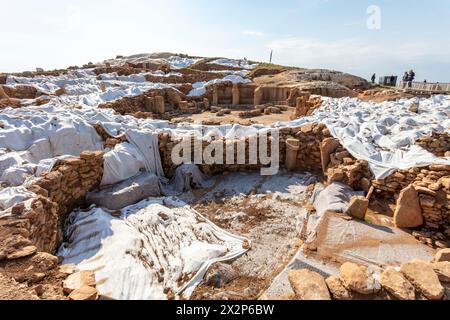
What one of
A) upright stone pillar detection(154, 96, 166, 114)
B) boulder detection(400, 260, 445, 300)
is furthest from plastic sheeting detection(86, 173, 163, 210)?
upright stone pillar detection(154, 96, 166, 114)

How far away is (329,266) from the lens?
366 centimetres

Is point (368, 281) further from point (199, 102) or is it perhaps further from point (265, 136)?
point (199, 102)

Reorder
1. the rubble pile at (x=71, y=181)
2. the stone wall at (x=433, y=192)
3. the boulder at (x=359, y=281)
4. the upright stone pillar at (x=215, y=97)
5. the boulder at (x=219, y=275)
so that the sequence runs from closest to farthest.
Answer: the boulder at (x=359, y=281), the boulder at (x=219, y=275), the stone wall at (x=433, y=192), the rubble pile at (x=71, y=181), the upright stone pillar at (x=215, y=97)

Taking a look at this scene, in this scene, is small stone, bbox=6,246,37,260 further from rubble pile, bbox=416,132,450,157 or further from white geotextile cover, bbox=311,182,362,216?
rubble pile, bbox=416,132,450,157

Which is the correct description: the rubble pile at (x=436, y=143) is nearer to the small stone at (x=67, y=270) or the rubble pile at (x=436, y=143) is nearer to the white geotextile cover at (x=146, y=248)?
the white geotextile cover at (x=146, y=248)

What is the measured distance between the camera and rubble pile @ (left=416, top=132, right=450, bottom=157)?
6.39m

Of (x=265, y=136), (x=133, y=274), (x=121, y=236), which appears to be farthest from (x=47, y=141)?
(x=265, y=136)

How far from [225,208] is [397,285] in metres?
3.85

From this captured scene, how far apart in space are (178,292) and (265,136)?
216 inches

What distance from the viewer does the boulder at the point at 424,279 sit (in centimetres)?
253

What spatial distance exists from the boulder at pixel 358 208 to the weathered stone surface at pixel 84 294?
4.43 m

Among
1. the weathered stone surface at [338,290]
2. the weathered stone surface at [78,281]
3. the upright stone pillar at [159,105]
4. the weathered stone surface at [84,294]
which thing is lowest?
the weathered stone surface at [78,281]

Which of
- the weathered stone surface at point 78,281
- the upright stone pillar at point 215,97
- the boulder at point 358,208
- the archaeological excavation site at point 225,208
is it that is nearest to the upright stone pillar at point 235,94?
the upright stone pillar at point 215,97

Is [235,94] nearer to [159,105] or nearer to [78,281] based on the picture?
[159,105]
